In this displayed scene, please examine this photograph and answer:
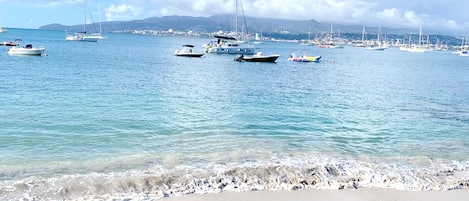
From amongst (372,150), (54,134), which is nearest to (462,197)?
(372,150)

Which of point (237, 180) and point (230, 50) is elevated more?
point (230, 50)

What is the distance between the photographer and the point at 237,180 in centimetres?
1163

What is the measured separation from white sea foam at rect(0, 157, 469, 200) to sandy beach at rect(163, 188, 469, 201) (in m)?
0.30

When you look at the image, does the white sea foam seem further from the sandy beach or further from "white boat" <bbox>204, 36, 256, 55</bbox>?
"white boat" <bbox>204, 36, 256, 55</bbox>

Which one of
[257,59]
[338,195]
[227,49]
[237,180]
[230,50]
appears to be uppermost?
[227,49]

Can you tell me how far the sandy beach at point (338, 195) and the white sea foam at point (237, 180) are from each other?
30cm

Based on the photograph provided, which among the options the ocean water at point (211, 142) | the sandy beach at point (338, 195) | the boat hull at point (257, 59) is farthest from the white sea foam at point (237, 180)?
the boat hull at point (257, 59)

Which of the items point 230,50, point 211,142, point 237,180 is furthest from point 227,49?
point 237,180

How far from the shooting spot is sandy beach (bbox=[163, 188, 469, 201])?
1046cm

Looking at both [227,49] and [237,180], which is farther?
[227,49]

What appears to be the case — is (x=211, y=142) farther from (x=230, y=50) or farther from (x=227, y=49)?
(x=230, y=50)

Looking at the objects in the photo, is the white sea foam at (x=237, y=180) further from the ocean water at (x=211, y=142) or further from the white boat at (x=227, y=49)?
the white boat at (x=227, y=49)

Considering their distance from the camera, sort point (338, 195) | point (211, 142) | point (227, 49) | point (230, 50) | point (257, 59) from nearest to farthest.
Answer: point (338, 195) → point (211, 142) → point (257, 59) → point (227, 49) → point (230, 50)

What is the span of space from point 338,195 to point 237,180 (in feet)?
8.71
